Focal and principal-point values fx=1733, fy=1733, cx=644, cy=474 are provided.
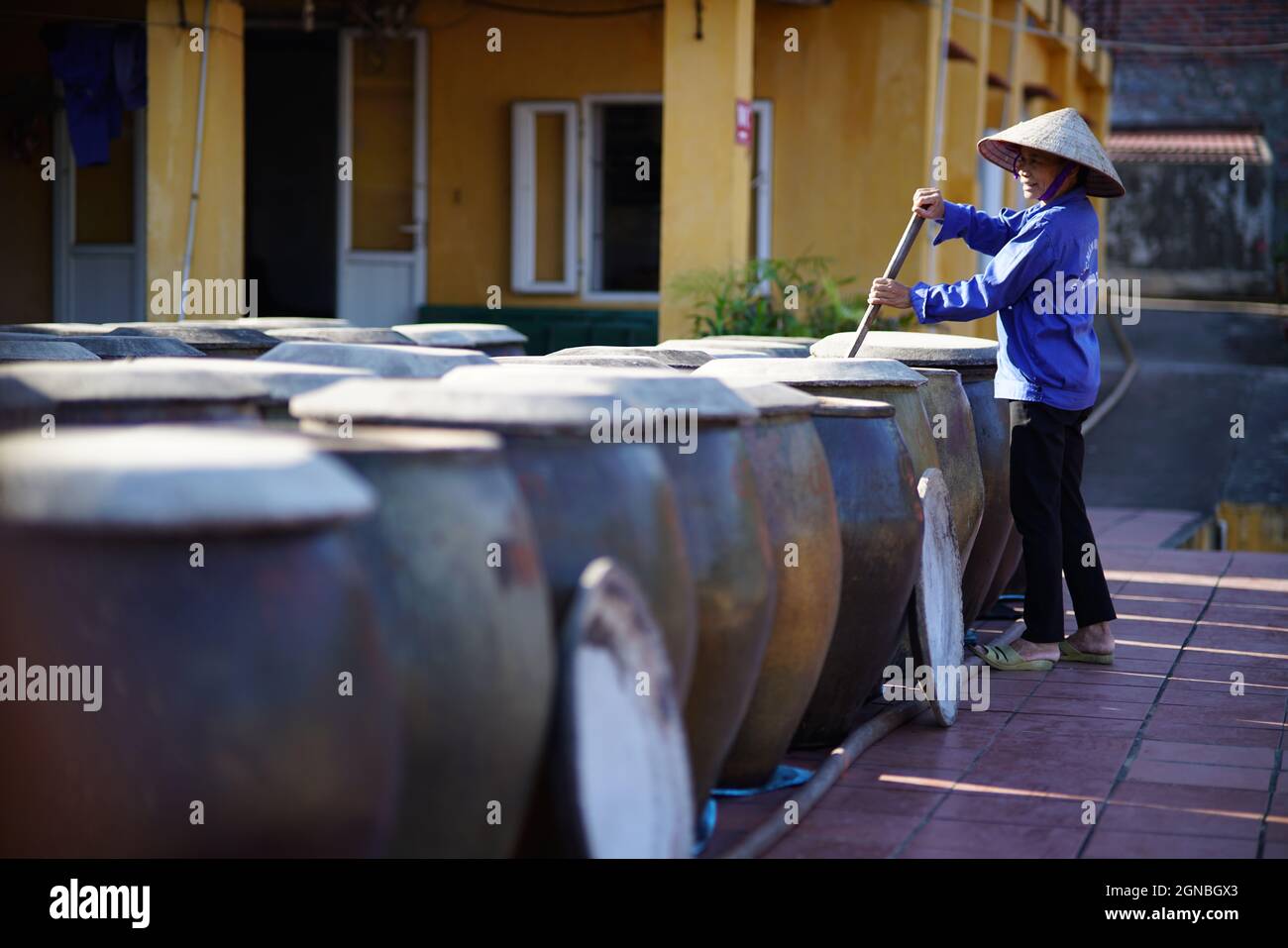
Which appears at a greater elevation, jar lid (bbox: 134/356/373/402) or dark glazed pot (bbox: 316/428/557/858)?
jar lid (bbox: 134/356/373/402)

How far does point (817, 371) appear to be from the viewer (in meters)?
4.71

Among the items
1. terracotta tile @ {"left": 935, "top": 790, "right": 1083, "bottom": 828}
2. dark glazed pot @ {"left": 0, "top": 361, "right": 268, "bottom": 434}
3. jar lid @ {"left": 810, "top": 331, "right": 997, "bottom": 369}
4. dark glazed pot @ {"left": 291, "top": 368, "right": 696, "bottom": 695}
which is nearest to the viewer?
dark glazed pot @ {"left": 291, "top": 368, "right": 696, "bottom": 695}

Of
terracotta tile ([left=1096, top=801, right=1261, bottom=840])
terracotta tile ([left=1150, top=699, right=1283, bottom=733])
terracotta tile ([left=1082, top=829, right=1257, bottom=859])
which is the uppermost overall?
terracotta tile ([left=1082, top=829, right=1257, bottom=859])

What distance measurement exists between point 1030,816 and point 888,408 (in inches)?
45.1

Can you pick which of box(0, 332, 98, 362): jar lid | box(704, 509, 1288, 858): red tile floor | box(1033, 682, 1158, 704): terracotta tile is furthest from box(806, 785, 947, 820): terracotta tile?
box(0, 332, 98, 362): jar lid

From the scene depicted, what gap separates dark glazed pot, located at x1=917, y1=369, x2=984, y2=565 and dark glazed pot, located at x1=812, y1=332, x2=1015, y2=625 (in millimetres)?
→ 224

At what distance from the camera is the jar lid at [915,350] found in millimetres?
5773

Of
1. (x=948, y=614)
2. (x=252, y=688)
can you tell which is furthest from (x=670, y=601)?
(x=948, y=614)

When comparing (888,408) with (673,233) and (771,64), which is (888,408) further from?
(771,64)

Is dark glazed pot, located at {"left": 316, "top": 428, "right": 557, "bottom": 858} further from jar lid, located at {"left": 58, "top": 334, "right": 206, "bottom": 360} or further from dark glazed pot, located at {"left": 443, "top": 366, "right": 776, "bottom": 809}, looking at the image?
jar lid, located at {"left": 58, "top": 334, "right": 206, "bottom": 360}

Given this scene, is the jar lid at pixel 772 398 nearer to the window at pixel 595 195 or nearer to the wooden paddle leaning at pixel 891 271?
the wooden paddle leaning at pixel 891 271

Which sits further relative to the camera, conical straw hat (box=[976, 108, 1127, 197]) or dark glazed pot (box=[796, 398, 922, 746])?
conical straw hat (box=[976, 108, 1127, 197])

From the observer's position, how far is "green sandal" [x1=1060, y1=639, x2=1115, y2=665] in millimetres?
5887

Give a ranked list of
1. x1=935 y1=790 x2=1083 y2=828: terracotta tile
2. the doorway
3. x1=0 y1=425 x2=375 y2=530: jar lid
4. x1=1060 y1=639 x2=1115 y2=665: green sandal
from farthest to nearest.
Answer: the doorway → x1=1060 y1=639 x2=1115 y2=665: green sandal → x1=935 y1=790 x2=1083 y2=828: terracotta tile → x1=0 y1=425 x2=375 y2=530: jar lid
